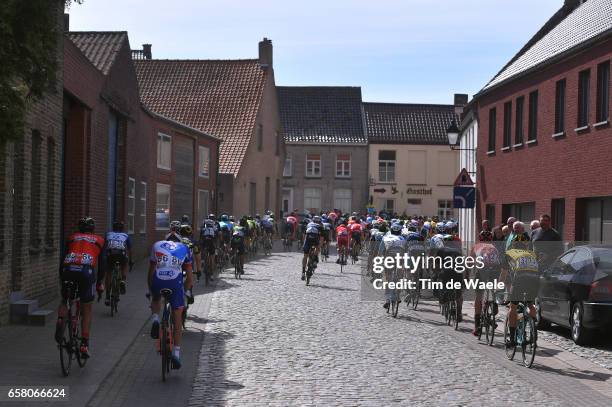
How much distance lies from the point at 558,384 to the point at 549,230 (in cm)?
748

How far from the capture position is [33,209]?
16.7 metres

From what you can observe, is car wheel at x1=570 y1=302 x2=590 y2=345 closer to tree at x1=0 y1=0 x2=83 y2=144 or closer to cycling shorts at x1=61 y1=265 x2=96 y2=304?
cycling shorts at x1=61 y1=265 x2=96 y2=304

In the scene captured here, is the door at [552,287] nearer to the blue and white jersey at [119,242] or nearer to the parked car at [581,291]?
the parked car at [581,291]

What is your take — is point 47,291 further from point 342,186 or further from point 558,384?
point 342,186

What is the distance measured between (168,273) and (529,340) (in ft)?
14.7

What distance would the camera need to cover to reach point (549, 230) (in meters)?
17.6

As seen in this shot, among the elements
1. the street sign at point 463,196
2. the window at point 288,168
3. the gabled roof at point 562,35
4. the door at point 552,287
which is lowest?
the door at point 552,287

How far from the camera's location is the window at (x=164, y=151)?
3397 cm

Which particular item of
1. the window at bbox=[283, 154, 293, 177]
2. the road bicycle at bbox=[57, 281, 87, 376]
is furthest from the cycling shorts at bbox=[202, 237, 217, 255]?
the window at bbox=[283, 154, 293, 177]

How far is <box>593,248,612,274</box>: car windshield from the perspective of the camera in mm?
13616

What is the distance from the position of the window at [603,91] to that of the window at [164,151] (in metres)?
16.5

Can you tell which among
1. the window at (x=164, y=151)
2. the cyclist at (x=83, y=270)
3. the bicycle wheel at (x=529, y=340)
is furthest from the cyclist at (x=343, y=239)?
the cyclist at (x=83, y=270)

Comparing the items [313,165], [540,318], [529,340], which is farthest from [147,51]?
[529,340]

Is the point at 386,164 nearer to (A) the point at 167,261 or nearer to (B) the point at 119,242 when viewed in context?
(B) the point at 119,242
